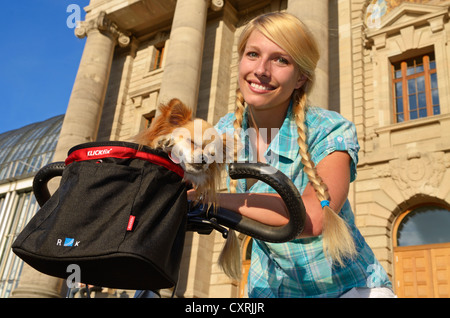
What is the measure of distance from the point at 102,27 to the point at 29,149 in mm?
10783

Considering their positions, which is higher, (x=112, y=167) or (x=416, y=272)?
(x=416, y=272)

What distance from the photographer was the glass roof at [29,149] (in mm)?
26523

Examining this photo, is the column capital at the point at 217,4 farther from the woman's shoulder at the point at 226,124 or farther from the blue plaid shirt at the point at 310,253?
the blue plaid shirt at the point at 310,253

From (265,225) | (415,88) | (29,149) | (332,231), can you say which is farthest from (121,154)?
(29,149)

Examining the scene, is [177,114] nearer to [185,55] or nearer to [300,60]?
[300,60]

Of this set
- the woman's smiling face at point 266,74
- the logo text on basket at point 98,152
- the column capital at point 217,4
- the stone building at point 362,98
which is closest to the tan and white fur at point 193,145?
the logo text on basket at point 98,152

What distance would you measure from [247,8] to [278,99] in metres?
20.3

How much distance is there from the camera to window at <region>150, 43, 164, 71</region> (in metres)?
22.9

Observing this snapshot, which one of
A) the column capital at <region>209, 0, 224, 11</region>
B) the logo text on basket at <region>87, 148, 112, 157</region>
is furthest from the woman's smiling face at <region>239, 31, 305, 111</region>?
the column capital at <region>209, 0, 224, 11</region>

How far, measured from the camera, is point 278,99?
2.01 meters

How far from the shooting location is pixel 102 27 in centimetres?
2192
